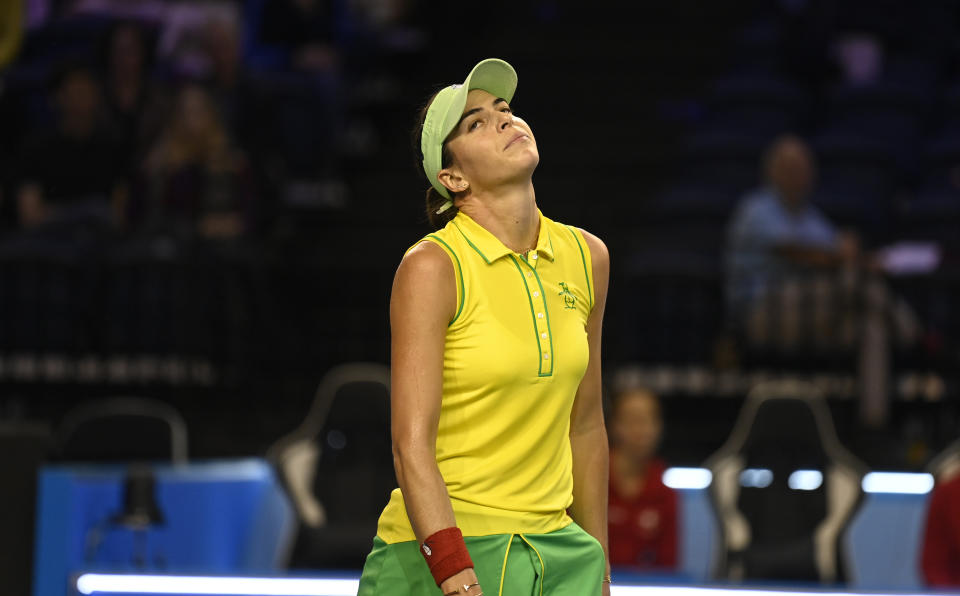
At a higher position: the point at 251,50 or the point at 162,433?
the point at 251,50

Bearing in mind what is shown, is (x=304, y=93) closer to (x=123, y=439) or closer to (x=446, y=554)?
(x=123, y=439)

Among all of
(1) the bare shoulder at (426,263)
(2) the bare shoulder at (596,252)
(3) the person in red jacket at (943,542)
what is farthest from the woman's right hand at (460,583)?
(3) the person in red jacket at (943,542)

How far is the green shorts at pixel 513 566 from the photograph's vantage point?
255 cm

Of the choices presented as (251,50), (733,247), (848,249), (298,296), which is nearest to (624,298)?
(733,247)

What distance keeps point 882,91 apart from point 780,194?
181cm

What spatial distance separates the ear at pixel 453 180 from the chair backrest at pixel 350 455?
3666mm

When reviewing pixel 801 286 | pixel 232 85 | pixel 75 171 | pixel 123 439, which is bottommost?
pixel 123 439

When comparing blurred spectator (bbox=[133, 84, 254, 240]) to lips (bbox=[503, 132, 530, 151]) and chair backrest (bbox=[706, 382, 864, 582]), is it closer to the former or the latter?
chair backrest (bbox=[706, 382, 864, 582])

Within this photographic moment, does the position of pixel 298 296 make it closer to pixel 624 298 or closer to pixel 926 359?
pixel 624 298

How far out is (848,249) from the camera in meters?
7.39

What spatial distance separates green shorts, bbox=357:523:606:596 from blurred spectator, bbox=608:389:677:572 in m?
3.24

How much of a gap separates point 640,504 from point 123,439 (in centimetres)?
230

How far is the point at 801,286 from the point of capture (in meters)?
7.48

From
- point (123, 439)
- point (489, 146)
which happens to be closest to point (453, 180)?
point (489, 146)
